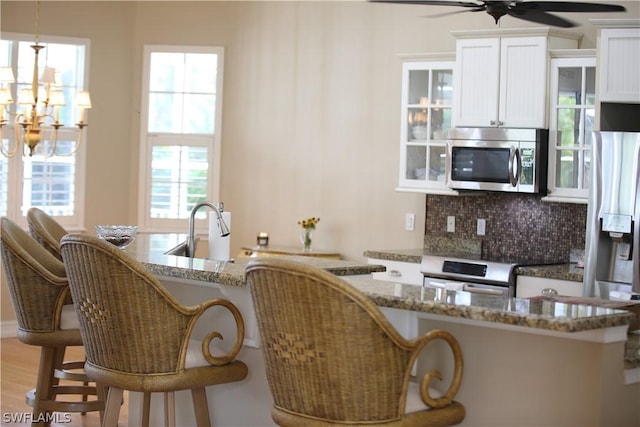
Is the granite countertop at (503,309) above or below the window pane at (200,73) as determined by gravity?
below

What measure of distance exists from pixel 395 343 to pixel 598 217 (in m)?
2.91

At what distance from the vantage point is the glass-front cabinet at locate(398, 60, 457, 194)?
613 centimetres

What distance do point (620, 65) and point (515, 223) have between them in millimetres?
1407

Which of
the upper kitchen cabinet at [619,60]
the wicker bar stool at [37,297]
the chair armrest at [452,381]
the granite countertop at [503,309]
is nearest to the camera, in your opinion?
the granite countertop at [503,309]

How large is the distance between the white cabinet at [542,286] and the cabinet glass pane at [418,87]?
150 centimetres

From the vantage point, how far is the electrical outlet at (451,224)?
6430 mm

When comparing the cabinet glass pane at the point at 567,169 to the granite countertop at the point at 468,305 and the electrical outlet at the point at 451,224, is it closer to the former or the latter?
the electrical outlet at the point at 451,224

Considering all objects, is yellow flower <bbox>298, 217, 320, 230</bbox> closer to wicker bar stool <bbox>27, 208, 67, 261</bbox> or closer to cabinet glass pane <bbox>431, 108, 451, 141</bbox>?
cabinet glass pane <bbox>431, 108, 451, 141</bbox>


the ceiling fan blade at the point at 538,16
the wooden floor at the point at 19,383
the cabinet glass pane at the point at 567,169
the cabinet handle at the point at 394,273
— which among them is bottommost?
the wooden floor at the point at 19,383

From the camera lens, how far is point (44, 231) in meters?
4.58

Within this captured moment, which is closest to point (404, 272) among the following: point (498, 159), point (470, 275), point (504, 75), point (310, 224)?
point (470, 275)

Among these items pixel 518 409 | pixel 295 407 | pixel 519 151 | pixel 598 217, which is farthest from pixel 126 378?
pixel 519 151

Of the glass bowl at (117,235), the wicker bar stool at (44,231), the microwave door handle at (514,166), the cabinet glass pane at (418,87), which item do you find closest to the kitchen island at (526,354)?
the glass bowl at (117,235)

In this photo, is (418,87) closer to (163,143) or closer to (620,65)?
(620,65)
